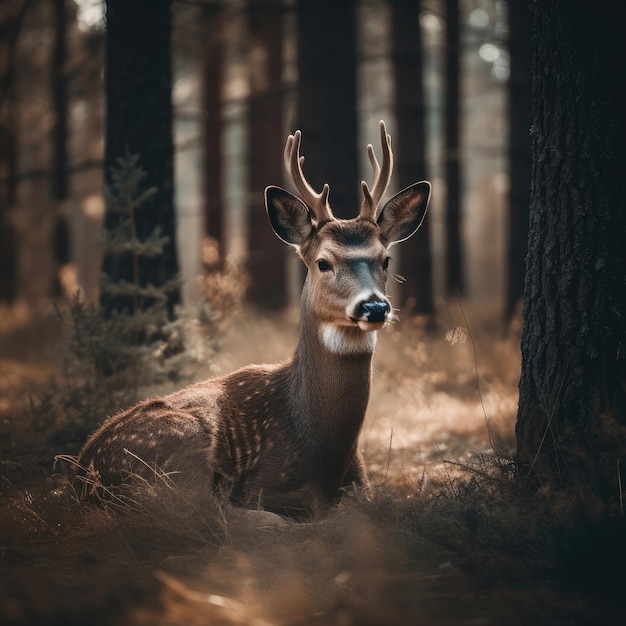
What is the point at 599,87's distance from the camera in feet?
15.9

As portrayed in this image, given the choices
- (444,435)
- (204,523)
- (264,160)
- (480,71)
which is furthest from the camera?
(480,71)

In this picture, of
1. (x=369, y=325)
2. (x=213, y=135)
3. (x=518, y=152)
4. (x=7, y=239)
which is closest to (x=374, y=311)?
(x=369, y=325)

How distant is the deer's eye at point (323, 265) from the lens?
5.20 m

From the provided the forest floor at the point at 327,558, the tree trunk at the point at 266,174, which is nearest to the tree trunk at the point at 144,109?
the forest floor at the point at 327,558

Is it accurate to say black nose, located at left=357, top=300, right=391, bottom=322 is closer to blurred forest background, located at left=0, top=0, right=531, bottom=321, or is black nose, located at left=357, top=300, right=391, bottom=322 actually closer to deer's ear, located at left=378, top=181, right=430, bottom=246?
deer's ear, located at left=378, top=181, right=430, bottom=246

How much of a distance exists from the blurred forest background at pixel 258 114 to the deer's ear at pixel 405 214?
2.54 metres

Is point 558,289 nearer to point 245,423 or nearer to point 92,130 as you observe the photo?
point 245,423

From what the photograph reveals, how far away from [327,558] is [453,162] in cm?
1238

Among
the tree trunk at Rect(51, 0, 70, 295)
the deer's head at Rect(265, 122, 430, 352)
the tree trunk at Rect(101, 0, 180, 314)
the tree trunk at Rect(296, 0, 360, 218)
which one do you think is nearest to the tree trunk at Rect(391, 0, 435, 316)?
the tree trunk at Rect(296, 0, 360, 218)

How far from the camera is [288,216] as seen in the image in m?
5.50

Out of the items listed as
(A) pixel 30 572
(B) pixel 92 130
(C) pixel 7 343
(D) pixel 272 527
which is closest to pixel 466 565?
(D) pixel 272 527

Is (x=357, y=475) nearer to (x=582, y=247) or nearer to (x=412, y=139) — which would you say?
(x=582, y=247)

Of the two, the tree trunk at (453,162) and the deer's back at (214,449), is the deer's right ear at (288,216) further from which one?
the tree trunk at (453,162)

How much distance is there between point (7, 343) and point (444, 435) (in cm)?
761
